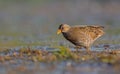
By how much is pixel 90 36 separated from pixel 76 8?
18567 millimetres

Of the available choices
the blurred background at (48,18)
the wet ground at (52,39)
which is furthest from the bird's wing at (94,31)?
the blurred background at (48,18)

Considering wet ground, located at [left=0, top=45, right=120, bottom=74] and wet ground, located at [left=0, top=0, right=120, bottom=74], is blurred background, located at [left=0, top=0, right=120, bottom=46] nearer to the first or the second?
wet ground, located at [left=0, top=0, right=120, bottom=74]

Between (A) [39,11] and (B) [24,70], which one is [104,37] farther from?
(A) [39,11]

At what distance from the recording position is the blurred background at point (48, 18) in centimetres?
2175

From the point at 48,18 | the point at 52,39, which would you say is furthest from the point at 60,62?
the point at 48,18

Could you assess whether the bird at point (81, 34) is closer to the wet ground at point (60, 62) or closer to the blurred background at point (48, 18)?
the wet ground at point (60, 62)

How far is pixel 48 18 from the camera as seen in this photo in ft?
102

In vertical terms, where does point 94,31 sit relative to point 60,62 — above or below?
above

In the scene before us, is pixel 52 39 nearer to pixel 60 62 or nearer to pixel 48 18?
pixel 60 62

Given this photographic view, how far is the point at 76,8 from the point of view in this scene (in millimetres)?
35844

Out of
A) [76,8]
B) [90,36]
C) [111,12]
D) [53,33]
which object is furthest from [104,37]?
[76,8]

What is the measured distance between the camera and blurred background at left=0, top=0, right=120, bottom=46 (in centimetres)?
2175

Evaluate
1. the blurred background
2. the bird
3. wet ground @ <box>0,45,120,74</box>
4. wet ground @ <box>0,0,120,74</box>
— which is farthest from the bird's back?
the blurred background

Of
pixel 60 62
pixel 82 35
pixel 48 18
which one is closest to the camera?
pixel 60 62
